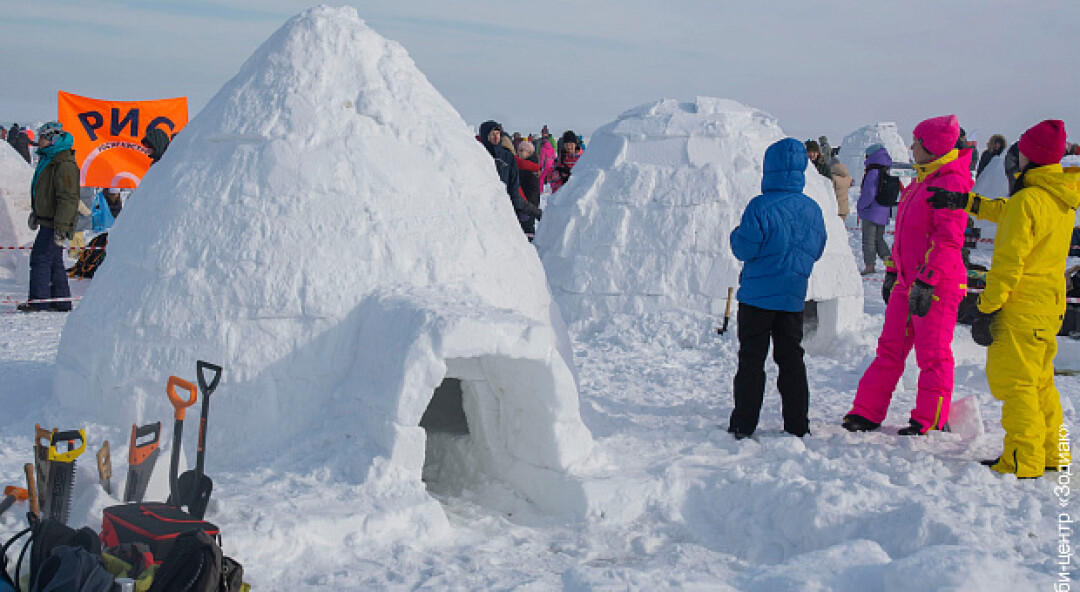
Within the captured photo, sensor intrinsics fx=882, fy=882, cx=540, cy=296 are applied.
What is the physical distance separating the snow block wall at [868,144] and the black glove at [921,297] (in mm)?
21012

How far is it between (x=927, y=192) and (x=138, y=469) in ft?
11.8

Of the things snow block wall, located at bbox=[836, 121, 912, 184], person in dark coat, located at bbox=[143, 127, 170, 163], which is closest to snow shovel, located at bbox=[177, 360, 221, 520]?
person in dark coat, located at bbox=[143, 127, 170, 163]

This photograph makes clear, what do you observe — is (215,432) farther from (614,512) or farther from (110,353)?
(614,512)

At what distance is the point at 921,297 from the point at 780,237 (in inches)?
27.7

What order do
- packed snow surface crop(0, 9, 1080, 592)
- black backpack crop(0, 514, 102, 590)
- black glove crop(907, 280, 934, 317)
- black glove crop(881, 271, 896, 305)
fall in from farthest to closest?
black glove crop(881, 271, 896, 305), black glove crop(907, 280, 934, 317), packed snow surface crop(0, 9, 1080, 592), black backpack crop(0, 514, 102, 590)

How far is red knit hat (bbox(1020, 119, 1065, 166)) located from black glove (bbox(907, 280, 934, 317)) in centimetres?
73

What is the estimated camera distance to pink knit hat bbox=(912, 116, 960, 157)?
4277 mm

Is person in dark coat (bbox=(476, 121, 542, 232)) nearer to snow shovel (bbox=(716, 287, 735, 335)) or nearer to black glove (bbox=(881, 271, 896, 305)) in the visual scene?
snow shovel (bbox=(716, 287, 735, 335))

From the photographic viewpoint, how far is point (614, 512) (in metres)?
3.69

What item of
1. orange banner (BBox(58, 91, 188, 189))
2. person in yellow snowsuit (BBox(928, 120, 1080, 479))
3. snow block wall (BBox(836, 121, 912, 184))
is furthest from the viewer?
snow block wall (BBox(836, 121, 912, 184))

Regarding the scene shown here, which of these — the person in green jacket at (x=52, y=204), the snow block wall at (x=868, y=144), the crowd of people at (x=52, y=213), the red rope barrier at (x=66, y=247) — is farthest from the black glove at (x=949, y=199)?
the snow block wall at (x=868, y=144)

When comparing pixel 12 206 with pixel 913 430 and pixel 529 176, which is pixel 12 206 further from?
pixel 913 430

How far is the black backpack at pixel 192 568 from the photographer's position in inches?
92.0

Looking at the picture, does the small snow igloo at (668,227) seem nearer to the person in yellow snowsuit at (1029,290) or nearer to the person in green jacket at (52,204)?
the person in yellow snowsuit at (1029,290)
